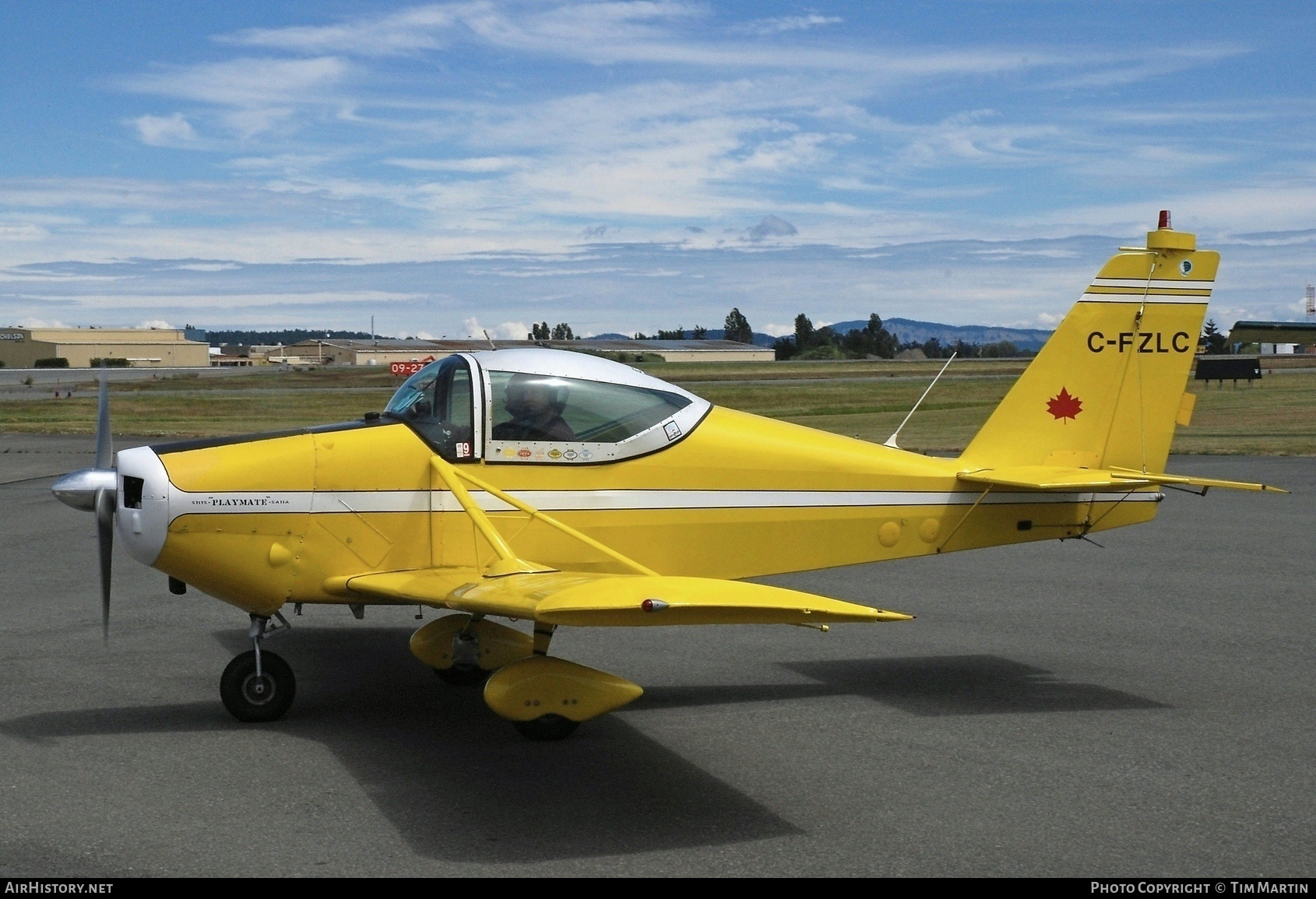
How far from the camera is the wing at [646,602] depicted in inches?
189

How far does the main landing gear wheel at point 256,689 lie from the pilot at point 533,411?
1.79 metres

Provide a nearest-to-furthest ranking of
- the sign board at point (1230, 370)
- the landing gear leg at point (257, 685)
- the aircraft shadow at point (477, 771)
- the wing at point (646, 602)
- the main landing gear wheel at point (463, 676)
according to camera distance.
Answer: the wing at point (646, 602)
the aircraft shadow at point (477, 771)
the landing gear leg at point (257, 685)
the main landing gear wheel at point (463, 676)
the sign board at point (1230, 370)

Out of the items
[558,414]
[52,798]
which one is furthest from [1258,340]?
[52,798]

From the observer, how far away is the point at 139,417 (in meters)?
38.3

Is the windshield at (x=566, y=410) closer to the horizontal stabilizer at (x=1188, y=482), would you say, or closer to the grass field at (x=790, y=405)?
the horizontal stabilizer at (x=1188, y=482)

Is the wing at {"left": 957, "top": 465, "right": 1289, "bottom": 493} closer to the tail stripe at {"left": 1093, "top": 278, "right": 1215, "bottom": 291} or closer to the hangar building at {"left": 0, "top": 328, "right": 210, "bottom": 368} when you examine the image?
the tail stripe at {"left": 1093, "top": 278, "right": 1215, "bottom": 291}

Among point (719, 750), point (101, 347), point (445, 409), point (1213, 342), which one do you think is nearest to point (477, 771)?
point (719, 750)

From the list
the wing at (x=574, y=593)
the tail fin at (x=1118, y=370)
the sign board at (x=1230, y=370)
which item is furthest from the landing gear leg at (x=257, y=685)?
the sign board at (x=1230, y=370)

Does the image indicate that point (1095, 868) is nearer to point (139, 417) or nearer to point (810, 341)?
point (139, 417)

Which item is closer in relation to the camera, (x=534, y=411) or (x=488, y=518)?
(x=488, y=518)

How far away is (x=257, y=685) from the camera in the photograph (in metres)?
6.68

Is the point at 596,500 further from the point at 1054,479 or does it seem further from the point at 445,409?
the point at 1054,479

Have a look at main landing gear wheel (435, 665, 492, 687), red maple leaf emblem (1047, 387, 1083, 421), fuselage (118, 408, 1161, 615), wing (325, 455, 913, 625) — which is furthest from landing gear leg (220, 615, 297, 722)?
red maple leaf emblem (1047, 387, 1083, 421)

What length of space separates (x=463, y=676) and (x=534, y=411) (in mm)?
1849
